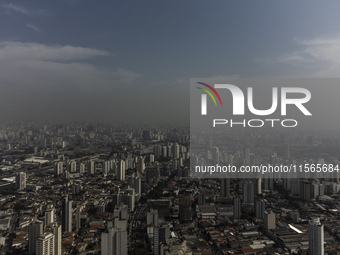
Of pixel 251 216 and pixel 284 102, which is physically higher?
pixel 284 102

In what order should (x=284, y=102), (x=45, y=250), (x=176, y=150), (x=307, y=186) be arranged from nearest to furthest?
(x=45, y=250), (x=284, y=102), (x=307, y=186), (x=176, y=150)

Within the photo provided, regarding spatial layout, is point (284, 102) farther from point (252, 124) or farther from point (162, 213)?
point (162, 213)

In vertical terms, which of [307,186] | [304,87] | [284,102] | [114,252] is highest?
[304,87]

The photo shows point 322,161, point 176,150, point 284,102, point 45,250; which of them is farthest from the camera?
point 176,150

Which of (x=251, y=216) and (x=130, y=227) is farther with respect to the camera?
(x=251, y=216)

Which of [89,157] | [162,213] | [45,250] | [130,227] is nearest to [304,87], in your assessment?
[162,213]
